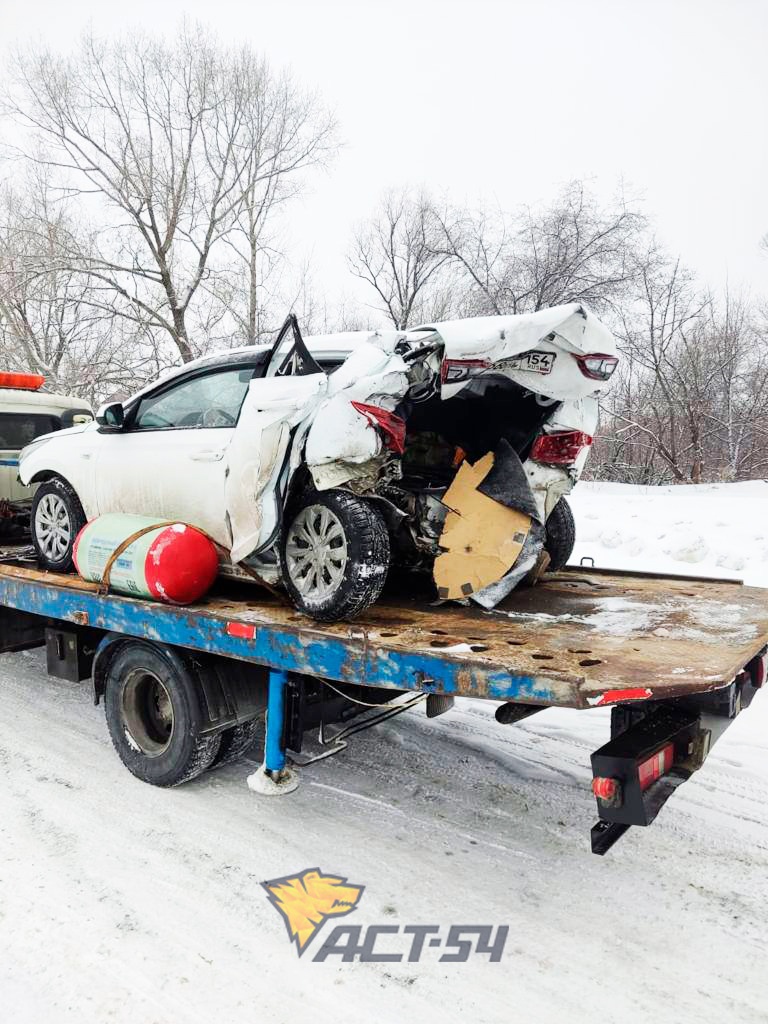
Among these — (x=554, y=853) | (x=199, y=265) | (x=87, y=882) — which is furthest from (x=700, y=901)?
(x=199, y=265)

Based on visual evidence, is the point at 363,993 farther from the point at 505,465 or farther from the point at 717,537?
the point at 717,537

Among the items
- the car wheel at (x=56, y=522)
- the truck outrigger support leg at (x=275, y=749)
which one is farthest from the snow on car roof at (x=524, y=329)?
the car wheel at (x=56, y=522)

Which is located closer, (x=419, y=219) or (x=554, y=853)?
(x=554, y=853)

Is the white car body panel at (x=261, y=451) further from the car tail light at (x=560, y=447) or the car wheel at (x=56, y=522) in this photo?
the car wheel at (x=56, y=522)

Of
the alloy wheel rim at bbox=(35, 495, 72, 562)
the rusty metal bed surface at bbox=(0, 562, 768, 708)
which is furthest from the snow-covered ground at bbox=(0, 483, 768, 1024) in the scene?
the alloy wheel rim at bbox=(35, 495, 72, 562)


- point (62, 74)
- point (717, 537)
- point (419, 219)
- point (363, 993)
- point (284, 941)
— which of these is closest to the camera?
point (363, 993)

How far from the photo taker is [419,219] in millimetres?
20188

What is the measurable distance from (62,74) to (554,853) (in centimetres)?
2006

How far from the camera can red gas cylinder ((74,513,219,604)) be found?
12.2 ft

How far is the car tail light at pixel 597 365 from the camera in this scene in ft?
11.2

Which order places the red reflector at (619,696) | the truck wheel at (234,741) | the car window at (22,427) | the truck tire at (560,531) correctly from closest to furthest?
the red reflector at (619,696) → the truck wheel at (234,741) → the truck tire at (560,531) → the car window at (22,427)

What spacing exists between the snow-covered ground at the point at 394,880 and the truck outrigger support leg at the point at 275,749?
0.54 feet

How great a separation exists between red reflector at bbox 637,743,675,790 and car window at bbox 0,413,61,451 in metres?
6.05

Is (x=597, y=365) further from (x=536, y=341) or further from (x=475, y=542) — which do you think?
(x=475, y=542)
